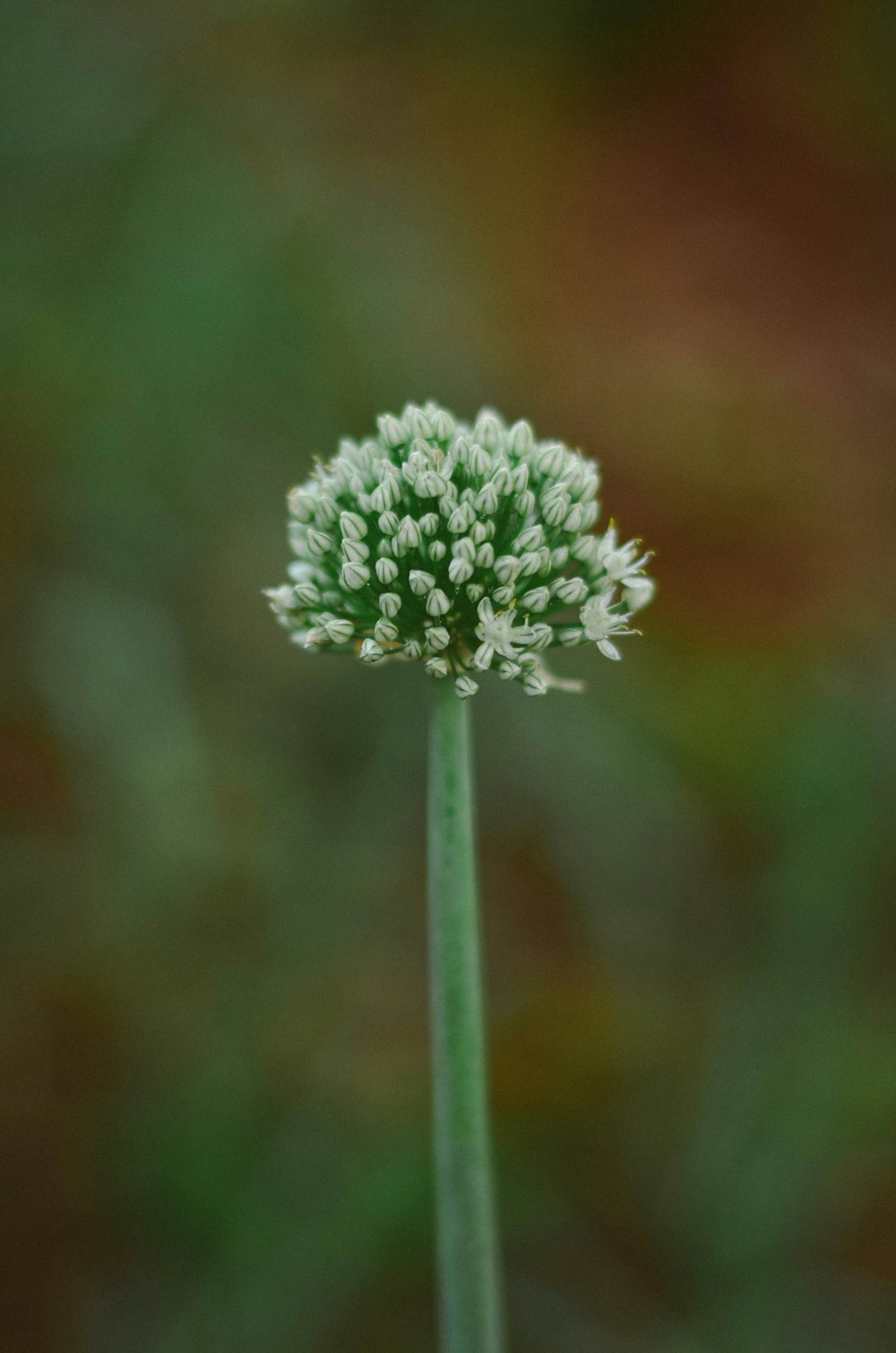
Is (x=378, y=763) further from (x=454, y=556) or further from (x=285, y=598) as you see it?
(x=454, y=556)

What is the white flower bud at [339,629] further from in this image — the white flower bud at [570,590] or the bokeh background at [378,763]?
the bokeh background at [378,763]

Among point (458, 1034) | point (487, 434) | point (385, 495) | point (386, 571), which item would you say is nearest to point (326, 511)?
point (385, 495)

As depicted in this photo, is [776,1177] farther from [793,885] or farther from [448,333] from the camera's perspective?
[448,333]

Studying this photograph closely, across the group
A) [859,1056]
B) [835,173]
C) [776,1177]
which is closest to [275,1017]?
[776,1177]

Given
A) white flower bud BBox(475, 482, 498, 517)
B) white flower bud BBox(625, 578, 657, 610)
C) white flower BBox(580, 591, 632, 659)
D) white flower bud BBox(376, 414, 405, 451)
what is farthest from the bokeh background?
white flower bud BBox(376, 414, 405, 451)

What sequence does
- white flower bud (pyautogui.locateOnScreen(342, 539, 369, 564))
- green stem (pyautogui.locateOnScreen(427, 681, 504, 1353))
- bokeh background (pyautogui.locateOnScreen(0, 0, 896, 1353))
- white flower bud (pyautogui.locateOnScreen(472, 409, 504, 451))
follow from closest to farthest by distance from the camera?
green stem (pyautogui.locateOnScreen(427, 681, 504, 1353)) < white flower bud (pyautogui.locateOnScreen(342, 539, 369, 564)) < white flower bud (pyautogui.locateOnScreen(472, 409, 504, 451)) < bokeh background (pyautogui.locateOnScreen(0, 0, 896, 1353))

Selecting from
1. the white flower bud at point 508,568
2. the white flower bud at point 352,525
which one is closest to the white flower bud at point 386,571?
the white flower bud at point 352,525

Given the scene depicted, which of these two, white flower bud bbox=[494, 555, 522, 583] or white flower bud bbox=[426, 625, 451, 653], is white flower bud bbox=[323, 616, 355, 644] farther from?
white flower bud bbox=[494, 555, 522, 583]

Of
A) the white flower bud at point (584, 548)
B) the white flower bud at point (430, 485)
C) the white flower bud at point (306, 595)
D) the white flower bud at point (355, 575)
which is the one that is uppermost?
the white flower bud at point (430, 485)
